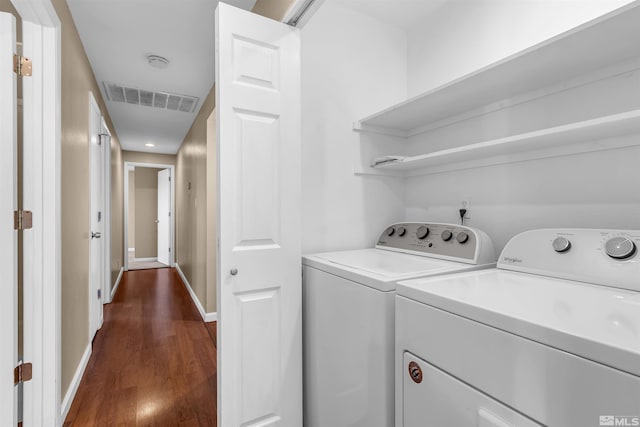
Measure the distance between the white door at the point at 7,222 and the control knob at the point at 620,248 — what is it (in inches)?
93.2

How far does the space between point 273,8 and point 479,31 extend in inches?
43.2

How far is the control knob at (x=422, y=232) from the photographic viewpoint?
1.56 meters

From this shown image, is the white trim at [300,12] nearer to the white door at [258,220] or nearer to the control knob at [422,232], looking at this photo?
the white door at [258,220]

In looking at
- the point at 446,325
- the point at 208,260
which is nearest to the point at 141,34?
the point at 208,260

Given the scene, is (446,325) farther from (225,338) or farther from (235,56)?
(235,56)

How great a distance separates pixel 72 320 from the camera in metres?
2.02

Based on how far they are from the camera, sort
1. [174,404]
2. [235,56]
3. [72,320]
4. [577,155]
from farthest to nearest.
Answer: [72,320]
[174,404]
[235,56]
[577,155]

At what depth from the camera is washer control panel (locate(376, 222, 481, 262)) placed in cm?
132

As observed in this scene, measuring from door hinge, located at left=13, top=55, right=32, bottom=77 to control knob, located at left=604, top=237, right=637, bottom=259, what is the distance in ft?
8.37

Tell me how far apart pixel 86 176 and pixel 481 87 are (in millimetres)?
A: 2890

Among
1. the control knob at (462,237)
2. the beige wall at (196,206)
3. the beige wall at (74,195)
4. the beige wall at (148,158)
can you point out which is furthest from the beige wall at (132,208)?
the control knob at (462,237)

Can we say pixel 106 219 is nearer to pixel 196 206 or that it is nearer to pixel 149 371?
pixel 196 206

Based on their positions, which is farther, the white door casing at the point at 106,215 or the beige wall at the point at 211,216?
the white door casing at the point at 106,215

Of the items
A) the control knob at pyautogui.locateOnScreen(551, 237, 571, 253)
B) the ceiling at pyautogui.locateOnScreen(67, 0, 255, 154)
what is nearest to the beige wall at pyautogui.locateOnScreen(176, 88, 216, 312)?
the ceiling at pyautogui.locateOnScreen(67, 0, 255, 154)
